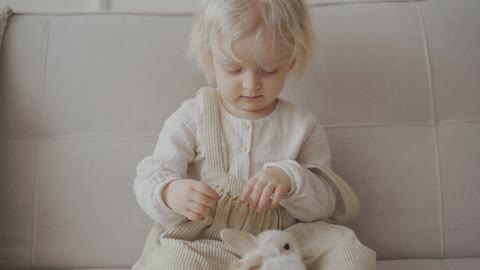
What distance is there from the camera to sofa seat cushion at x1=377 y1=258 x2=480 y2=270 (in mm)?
1004

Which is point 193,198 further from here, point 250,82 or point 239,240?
point 250,82

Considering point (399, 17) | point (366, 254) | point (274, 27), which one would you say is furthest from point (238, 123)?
point (399, 17)

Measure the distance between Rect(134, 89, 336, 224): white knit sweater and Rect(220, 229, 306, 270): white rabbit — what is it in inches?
5.4

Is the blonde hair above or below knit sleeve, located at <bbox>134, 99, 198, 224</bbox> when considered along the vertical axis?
above

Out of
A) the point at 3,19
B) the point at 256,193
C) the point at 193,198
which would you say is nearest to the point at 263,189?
the point at 256,193

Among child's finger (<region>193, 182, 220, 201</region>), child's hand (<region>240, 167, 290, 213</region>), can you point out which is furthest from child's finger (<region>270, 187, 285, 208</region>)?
child's finger (<region>193, 182, 220, 201</region>)

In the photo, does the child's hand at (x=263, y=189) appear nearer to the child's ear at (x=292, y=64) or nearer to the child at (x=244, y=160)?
the child at (x=244, y=160)

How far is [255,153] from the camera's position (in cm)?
96

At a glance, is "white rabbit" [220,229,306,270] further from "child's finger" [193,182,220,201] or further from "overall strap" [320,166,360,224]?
"overall strap" [320,166,360,224]

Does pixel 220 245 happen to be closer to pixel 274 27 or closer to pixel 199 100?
pixel 199 100

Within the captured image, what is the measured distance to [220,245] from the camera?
2.88 ft

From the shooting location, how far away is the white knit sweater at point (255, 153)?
893 millimetres

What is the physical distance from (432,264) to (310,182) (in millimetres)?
344

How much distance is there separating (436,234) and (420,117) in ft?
0.87
